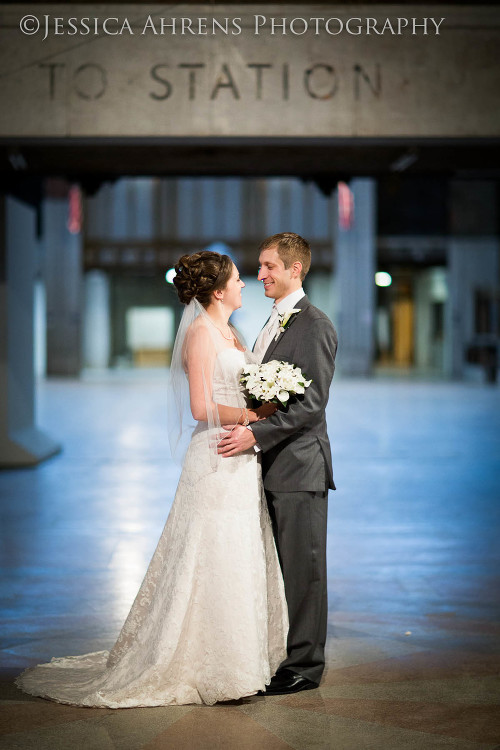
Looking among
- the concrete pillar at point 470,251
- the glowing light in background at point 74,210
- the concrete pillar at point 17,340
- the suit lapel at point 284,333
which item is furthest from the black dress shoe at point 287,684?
the concrete pillar at point 470,251

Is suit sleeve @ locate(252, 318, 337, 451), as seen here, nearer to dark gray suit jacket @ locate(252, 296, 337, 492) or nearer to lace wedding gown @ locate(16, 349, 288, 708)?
dark gray suit jacket @ locate(252, 296, 337, 492)

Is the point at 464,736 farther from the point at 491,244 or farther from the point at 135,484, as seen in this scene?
the point at 491,244

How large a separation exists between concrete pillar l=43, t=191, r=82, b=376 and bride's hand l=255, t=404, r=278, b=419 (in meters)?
29.8

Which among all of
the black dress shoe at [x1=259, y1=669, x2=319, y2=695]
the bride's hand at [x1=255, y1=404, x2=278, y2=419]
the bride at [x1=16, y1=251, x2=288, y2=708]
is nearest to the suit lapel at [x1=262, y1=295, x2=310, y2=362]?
the bride at [x1=16, y1=251, x2=288, y2=708]

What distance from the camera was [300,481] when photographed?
14.2 ft

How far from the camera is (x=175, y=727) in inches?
153

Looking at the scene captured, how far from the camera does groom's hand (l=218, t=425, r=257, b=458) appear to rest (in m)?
4.20

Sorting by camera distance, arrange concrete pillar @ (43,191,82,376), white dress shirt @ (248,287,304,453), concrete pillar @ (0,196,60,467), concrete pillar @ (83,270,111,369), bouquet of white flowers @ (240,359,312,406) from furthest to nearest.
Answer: concrete pillar @ (83,270,111,369) < concrete pillar @ (43,191,82,376) < concrete pillar @ (0,196,60,467) < white dress shirt @ (248,287,304,453) < bouquet of white flowers @ (240,359,312,406)

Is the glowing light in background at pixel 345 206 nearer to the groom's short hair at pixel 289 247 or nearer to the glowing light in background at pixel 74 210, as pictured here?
the glowing light in background at pixel 74 210

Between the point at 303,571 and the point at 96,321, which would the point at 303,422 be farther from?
the point at 96,321

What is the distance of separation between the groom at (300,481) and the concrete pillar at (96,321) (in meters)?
31.8

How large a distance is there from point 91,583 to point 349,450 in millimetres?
7528

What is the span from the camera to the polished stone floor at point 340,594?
3.89m

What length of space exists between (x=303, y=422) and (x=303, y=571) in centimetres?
71
